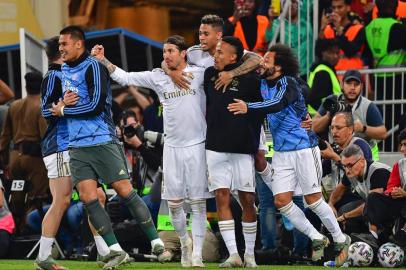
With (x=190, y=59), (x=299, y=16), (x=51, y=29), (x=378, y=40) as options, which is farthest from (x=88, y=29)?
(x=190, y=59)

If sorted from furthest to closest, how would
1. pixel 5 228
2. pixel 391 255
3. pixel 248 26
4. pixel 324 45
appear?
pixel 248 26 < pixel 324 45 < pixel 5 228 < pixel 391 255

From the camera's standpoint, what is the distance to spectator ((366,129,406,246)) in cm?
1447

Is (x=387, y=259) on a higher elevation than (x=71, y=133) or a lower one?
lower

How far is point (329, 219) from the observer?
13.9 meters

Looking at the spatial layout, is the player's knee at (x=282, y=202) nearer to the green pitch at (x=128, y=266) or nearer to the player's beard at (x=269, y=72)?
the green pitch at (x=128, y=266)

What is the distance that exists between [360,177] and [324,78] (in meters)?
2.54

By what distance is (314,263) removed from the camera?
15102 millimetres

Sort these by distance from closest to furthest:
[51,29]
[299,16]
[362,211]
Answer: [362,211] → [299,16] → [51,29]

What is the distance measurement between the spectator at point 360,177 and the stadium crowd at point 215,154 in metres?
0.02

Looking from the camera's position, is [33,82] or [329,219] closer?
[329,219]

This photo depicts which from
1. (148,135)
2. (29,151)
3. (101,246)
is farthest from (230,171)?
(29,151)

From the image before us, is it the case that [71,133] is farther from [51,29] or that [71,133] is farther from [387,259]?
[51,29]

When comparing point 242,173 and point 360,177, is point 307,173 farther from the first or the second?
point 360,177

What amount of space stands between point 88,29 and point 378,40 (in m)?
6.85
